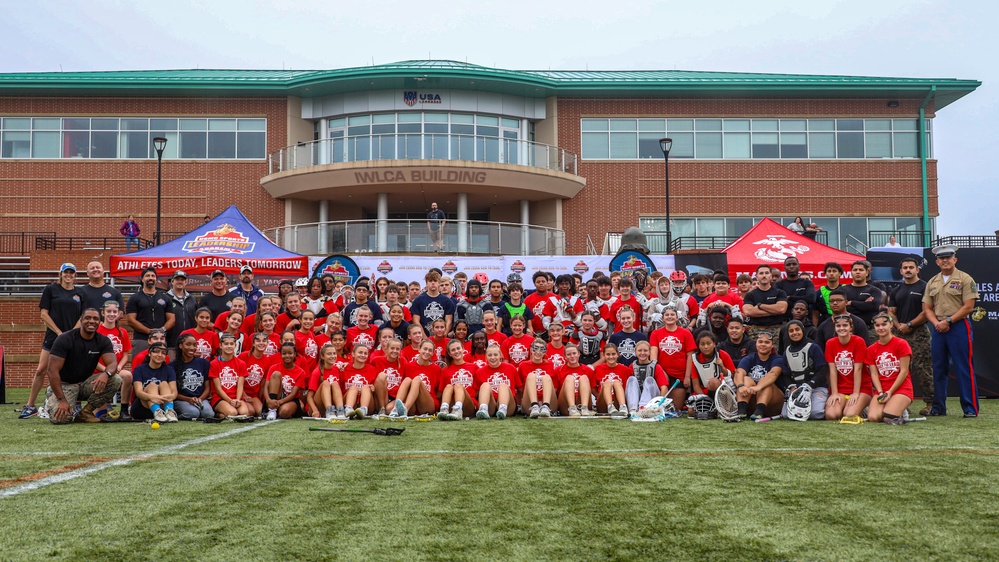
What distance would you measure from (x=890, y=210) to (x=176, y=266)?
2673 cm

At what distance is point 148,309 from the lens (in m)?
11.4

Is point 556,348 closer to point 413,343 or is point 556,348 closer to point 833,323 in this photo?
point 413,343

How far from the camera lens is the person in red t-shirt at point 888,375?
935cm

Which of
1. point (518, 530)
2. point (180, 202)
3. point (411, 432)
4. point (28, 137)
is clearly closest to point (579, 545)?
point (518, 530)

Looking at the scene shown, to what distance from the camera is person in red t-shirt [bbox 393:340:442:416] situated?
408 inches

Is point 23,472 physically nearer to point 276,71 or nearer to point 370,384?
point 370,384

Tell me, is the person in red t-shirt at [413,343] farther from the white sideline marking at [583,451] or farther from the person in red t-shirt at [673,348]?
the white sideline marking at [583,451]

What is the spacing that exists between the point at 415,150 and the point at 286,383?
19730 millimetres

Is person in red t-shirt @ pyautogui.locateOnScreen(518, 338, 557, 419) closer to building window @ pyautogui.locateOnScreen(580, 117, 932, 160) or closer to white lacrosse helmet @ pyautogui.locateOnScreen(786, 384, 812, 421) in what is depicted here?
white lacrosse helmet @ pyautogui.locateOnScreen(786, 384, 812, 421)

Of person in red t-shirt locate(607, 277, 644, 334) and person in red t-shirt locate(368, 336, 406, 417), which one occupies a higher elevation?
person in red t-shirt locate(607, 277, 644, 334)

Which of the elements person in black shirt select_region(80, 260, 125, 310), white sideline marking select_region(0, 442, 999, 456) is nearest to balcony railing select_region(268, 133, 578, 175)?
person in black shirt select_region(80, 260, 125, 310)

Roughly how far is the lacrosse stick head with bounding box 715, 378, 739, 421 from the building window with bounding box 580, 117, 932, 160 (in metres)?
23.1

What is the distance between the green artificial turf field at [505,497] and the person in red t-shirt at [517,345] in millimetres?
3443

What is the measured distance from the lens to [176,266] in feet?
57.7
